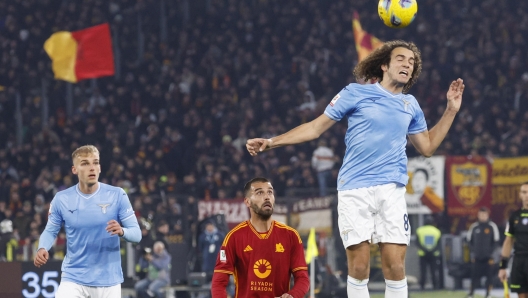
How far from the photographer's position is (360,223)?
6797 millimetres

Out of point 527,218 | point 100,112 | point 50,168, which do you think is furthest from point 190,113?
point 527,218

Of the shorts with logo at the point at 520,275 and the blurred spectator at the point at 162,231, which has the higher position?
the blurred spectator at the point at 162,231

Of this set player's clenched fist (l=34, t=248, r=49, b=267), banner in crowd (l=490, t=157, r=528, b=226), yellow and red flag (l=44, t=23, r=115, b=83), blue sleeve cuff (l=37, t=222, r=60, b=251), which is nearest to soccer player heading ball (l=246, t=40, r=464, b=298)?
player's clenched fist (l=34, t=248, r=49, b=267)

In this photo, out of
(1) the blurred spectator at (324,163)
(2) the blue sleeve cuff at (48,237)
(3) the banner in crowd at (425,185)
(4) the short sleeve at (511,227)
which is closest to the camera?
(2) the blue sleeve cuff at (48,237)

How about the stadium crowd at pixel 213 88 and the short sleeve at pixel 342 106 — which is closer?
the short sleeve at pixel 342 106

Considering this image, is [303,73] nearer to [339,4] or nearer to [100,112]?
[339,4]

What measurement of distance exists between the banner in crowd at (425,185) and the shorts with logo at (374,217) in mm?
12504

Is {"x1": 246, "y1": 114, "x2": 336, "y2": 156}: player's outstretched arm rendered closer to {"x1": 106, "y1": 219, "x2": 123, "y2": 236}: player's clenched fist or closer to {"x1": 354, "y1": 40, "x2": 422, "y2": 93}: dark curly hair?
{"x1": 354, "y1": 40, "x2": 422, "y2": 93}: dark curly hair

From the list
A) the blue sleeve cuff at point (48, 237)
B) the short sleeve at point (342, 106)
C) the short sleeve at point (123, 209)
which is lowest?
the blue sleeve cuff at point (48, 237)

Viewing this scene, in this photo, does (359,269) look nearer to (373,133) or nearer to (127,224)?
(373,133)

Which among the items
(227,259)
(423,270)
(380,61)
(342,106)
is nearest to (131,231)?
(227,259)

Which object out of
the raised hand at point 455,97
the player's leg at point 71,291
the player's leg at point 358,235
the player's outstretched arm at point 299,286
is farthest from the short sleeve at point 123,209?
the raised hand at point 455,97

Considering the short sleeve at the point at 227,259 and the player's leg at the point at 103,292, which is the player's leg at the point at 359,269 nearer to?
the short sleeve at the point at 227,259

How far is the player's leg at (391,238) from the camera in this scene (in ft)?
22.3
